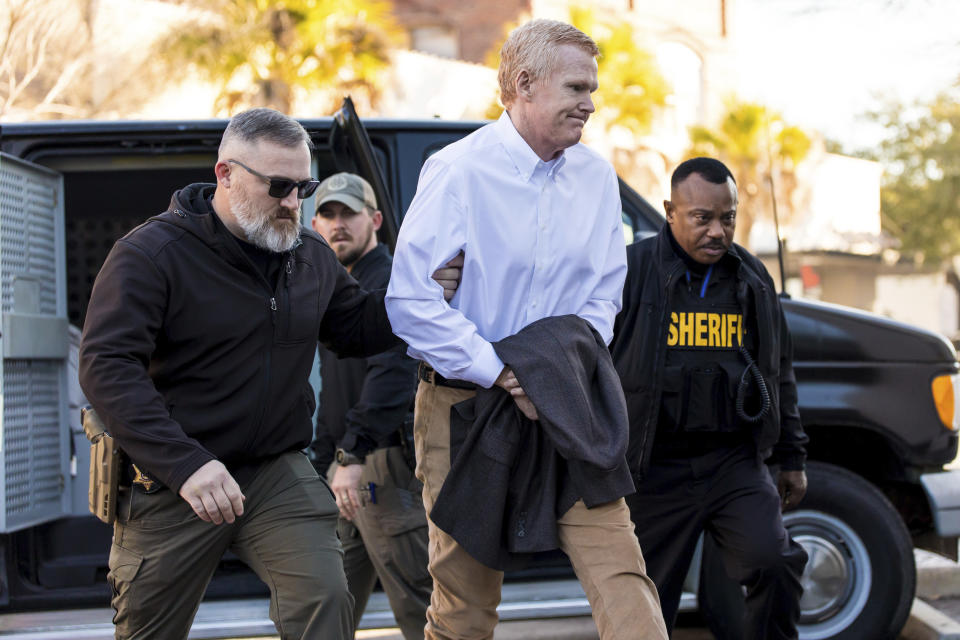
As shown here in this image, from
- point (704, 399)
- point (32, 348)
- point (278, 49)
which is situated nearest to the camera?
point (704, 399)

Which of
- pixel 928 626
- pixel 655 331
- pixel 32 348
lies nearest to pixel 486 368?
pixel 655 331

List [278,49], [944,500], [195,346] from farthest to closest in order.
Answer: [278,49], [944,500], [195,346]

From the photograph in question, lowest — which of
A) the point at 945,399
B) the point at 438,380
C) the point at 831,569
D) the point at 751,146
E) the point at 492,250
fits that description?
the point at 831,569

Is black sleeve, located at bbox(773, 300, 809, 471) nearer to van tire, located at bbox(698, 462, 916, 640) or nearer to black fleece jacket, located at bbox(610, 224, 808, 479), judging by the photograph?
black fleece jacket, located at bbox(610, 224, 808, 479)

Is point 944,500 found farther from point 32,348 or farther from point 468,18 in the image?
point 468,18

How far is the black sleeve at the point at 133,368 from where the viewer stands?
2.54m

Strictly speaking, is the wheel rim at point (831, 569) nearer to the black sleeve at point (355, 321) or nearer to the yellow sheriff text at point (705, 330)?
the yellow sheriff text at point (705, 330)

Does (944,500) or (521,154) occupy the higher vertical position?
(521,154)

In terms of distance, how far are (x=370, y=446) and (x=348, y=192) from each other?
0.97 meters

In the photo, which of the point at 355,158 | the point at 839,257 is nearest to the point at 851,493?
the point at 355,158

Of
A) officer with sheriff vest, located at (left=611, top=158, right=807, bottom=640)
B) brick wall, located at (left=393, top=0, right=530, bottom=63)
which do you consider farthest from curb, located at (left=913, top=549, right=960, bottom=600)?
brick wall, located at (left=393, top=0, right=530, bottom=63)

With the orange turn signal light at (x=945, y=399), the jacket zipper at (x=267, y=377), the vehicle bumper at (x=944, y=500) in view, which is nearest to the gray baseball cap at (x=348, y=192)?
the jacket zipper at (x=267, y=377)

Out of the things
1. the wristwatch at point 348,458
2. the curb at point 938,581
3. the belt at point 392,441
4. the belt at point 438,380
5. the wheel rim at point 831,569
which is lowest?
the curb at point 938,581

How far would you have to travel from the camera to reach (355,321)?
3.12 m
